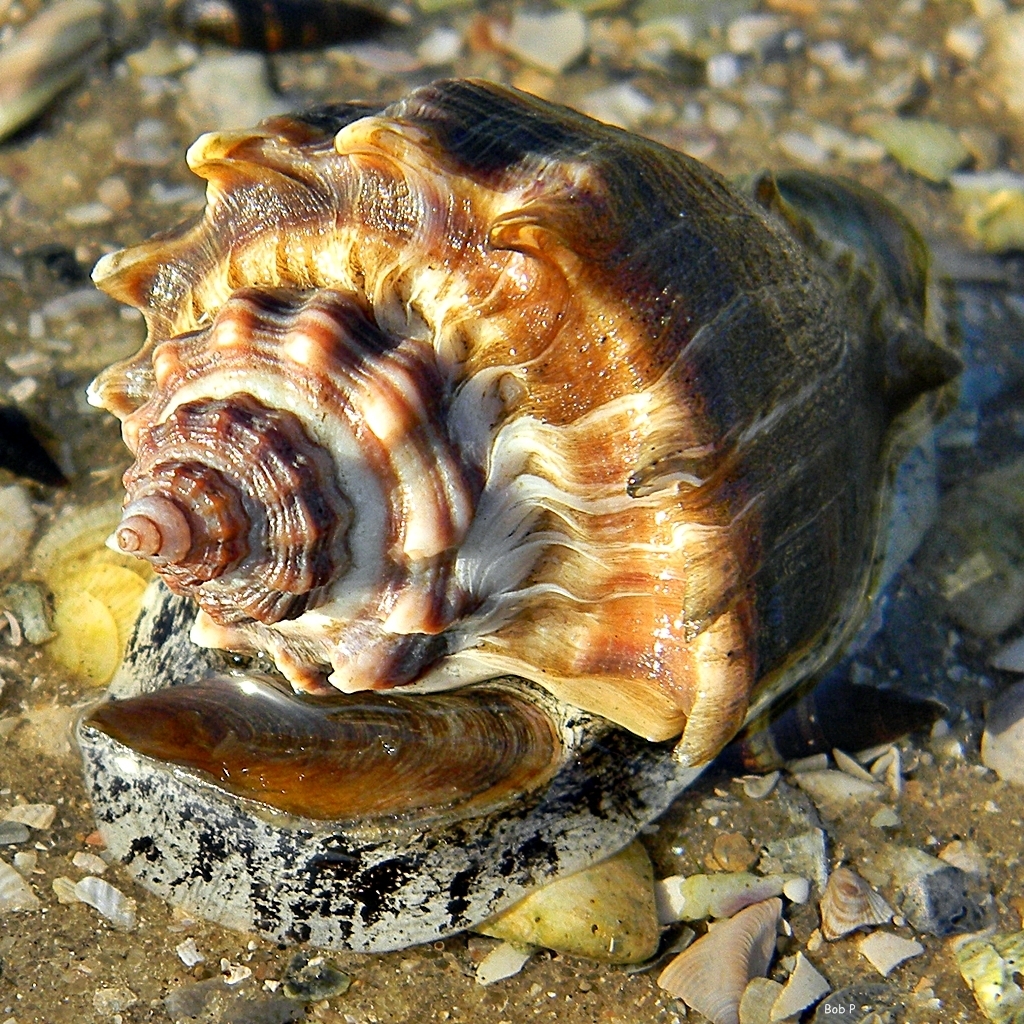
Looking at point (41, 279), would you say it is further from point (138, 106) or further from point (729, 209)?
point (729, 209)

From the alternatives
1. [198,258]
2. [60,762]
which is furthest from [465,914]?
[198,258]

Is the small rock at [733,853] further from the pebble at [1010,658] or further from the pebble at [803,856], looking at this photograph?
the pebble at [1010,658]

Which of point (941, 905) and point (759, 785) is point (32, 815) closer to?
point (759, 785)

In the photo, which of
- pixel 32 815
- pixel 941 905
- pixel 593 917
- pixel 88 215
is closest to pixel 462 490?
pixel 593 917

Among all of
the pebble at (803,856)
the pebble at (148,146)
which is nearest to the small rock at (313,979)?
the pebble at (803,856)

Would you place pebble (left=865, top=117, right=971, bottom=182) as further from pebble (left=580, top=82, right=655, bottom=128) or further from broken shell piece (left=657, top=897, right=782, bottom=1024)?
broken shell piece (left=657, top=897, right=782, bottom=1024)

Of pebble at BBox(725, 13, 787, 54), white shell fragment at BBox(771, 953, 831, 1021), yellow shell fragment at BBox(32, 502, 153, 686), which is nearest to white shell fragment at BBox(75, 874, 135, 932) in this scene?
yellow shell fragment at BBox(32, 502, 153, 686)
